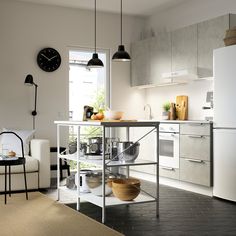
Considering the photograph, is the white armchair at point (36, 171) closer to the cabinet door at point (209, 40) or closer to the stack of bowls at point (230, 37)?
the cabinet door at point (209, 40)

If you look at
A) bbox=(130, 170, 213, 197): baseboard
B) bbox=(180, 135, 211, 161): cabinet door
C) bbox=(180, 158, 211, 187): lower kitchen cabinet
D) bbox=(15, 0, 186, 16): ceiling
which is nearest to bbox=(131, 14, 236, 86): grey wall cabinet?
bbox=(15, 0, 186, 16): ceiling

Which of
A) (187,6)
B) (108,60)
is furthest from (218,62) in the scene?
(108,60)

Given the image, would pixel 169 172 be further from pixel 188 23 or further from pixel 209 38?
pixel 188 23

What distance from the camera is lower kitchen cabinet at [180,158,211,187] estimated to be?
526cm

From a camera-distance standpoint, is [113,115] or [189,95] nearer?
[113,115]

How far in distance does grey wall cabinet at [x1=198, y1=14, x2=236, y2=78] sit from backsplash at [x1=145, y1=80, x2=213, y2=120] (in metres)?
0.46

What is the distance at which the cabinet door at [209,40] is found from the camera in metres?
5.40

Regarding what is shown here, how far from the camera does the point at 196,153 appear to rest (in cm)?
544

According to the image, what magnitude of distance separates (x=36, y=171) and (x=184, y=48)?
2678 mm

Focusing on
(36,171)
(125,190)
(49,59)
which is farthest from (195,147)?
(49,59)

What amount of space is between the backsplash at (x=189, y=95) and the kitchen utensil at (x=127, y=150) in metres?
2.29

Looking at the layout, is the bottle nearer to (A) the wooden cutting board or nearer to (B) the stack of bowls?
(A) the wooden cutting board

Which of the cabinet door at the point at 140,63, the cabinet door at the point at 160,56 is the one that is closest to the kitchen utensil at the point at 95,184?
the cabinet door at the point at 160,56

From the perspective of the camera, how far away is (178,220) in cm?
409
